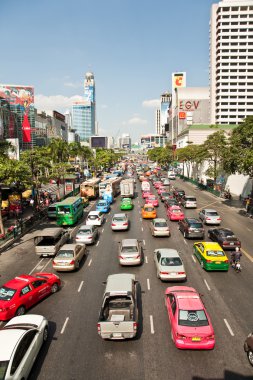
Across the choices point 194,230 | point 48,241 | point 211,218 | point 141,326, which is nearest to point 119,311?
point 141,326

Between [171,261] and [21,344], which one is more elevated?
[171,261]

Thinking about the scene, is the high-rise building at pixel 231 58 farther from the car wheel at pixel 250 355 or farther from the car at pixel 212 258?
the car wheel at pixel 250 355

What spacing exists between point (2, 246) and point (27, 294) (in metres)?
12.8

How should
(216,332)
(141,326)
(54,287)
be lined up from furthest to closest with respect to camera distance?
(54,287) → (141,326) → (216,332)

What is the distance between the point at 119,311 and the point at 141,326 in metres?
1.45

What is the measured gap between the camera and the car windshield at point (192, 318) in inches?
475

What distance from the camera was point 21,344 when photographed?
10555mm

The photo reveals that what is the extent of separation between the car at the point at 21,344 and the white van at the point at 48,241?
1081 centimetres

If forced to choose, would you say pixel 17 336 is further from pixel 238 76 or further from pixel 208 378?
pixel 238 76

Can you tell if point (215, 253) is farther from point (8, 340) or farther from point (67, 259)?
point (8, 340)

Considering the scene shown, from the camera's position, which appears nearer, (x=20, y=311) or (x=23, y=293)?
(x=20, y=311)

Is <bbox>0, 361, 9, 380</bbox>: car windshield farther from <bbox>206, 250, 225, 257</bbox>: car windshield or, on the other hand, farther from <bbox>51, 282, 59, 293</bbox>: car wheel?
<bbox>206, 250, 225, 257</bbox>: car windshield

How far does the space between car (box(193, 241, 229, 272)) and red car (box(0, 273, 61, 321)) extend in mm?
10002

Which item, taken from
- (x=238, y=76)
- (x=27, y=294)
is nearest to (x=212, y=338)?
(x=27, y=294)
